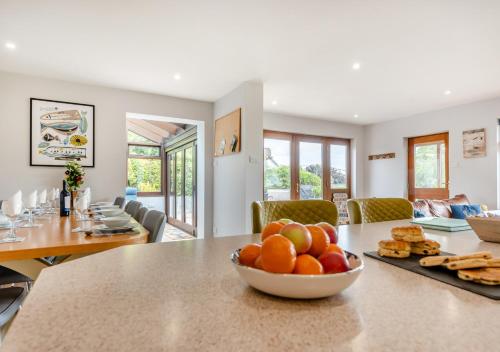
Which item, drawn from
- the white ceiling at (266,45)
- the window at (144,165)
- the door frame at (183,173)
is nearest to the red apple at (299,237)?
the white ceiling at (266,45)

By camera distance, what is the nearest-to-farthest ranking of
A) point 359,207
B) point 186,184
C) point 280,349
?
1. point 280,349
2. point 359,207
3. point 186,184

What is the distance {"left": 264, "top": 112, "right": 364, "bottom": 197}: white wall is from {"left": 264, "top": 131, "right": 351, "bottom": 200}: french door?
5.2 inches

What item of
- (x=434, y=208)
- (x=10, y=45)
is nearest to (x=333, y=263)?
(x=10, y=45)

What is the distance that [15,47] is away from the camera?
294 centimetres

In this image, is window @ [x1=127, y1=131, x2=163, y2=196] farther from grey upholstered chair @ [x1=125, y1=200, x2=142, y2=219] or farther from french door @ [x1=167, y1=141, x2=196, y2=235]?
grey upholstered chair @ [x1=125, y1=200, x2=142, y2=219]

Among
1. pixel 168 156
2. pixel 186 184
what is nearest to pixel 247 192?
pixel 186 184

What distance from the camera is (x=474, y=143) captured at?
4691mm

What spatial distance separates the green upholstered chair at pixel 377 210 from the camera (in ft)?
5.79

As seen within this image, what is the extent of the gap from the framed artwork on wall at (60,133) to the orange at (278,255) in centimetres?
420

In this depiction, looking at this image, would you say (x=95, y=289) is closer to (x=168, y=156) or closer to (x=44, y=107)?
(x=44, y=107)

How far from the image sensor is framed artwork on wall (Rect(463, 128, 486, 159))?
15.1 ft

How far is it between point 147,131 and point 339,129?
484cm

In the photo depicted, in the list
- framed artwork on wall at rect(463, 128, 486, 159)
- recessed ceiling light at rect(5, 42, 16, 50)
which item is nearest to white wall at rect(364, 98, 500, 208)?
framed artwork on wall at rect(463, 128, 486, 159)

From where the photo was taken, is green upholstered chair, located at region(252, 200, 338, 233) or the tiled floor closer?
green upholstered chair, located at region(252, 200, 338, 233)
